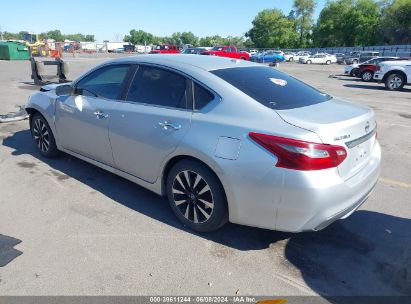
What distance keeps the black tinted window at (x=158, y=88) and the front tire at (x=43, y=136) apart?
6.14 ft

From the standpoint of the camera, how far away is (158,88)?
3.61 m

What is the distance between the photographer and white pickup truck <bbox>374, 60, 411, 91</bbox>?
1557 centimetres

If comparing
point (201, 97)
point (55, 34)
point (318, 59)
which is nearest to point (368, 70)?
point (201, 97)

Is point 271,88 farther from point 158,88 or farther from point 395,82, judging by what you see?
point 395,82

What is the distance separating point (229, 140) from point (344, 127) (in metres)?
0.92

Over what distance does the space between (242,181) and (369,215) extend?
5.99ft

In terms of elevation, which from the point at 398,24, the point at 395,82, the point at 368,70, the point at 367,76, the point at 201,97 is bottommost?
the point at 367,76

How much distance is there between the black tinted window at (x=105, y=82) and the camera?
3.99m

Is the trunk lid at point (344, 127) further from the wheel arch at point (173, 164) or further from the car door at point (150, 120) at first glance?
the car door at point (150, 120)

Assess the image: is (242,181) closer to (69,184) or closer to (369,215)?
(369,215)

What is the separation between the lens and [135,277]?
9.11 ft

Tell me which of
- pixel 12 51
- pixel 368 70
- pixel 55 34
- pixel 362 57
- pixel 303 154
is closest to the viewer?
pixel 303 154

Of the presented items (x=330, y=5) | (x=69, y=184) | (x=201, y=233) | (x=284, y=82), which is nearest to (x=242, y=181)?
(x=201, y=233)

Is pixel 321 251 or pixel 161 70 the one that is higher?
pixel 161 70
